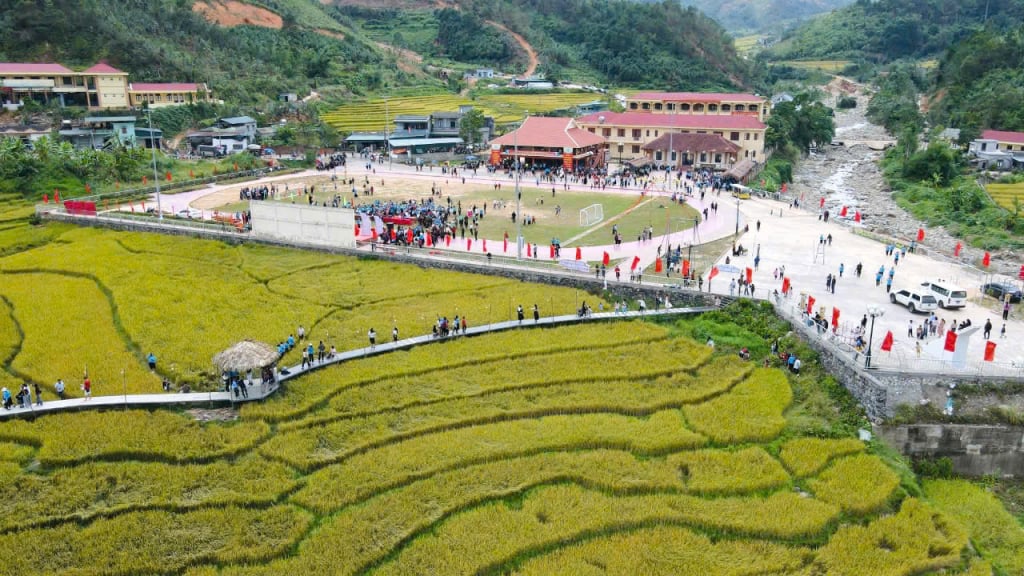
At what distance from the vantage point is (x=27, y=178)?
59.2 m

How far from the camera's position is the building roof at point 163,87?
84500 mm

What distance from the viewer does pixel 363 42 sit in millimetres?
132500

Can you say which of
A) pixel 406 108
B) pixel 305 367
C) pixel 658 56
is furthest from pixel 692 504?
pixel 658 56

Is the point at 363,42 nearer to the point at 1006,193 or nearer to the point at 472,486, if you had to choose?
the point at 1006,193

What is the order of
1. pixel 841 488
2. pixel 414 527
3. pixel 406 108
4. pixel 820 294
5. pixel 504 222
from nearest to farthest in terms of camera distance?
pixel 414 527
pixel 841 488
pixel 820 294
pixel 504 222
pixel 406 108

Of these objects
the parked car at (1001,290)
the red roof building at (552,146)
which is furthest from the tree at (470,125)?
the parked car at (1001,290)

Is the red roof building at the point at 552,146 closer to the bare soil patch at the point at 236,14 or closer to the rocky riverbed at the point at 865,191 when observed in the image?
the rocky riverbed at the point at 865,191

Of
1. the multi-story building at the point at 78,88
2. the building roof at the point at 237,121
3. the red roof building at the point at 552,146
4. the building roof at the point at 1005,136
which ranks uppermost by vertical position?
the multi-story building at the point at 78,88

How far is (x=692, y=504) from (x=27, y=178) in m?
57.9

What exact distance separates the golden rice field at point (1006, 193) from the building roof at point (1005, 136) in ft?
28.6

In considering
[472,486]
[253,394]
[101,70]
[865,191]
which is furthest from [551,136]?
[472,486]

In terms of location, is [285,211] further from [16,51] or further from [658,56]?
[658,56]

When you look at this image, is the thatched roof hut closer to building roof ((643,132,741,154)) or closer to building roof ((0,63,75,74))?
building roof ((643,132,741,154))

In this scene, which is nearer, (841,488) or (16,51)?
(841,488)
